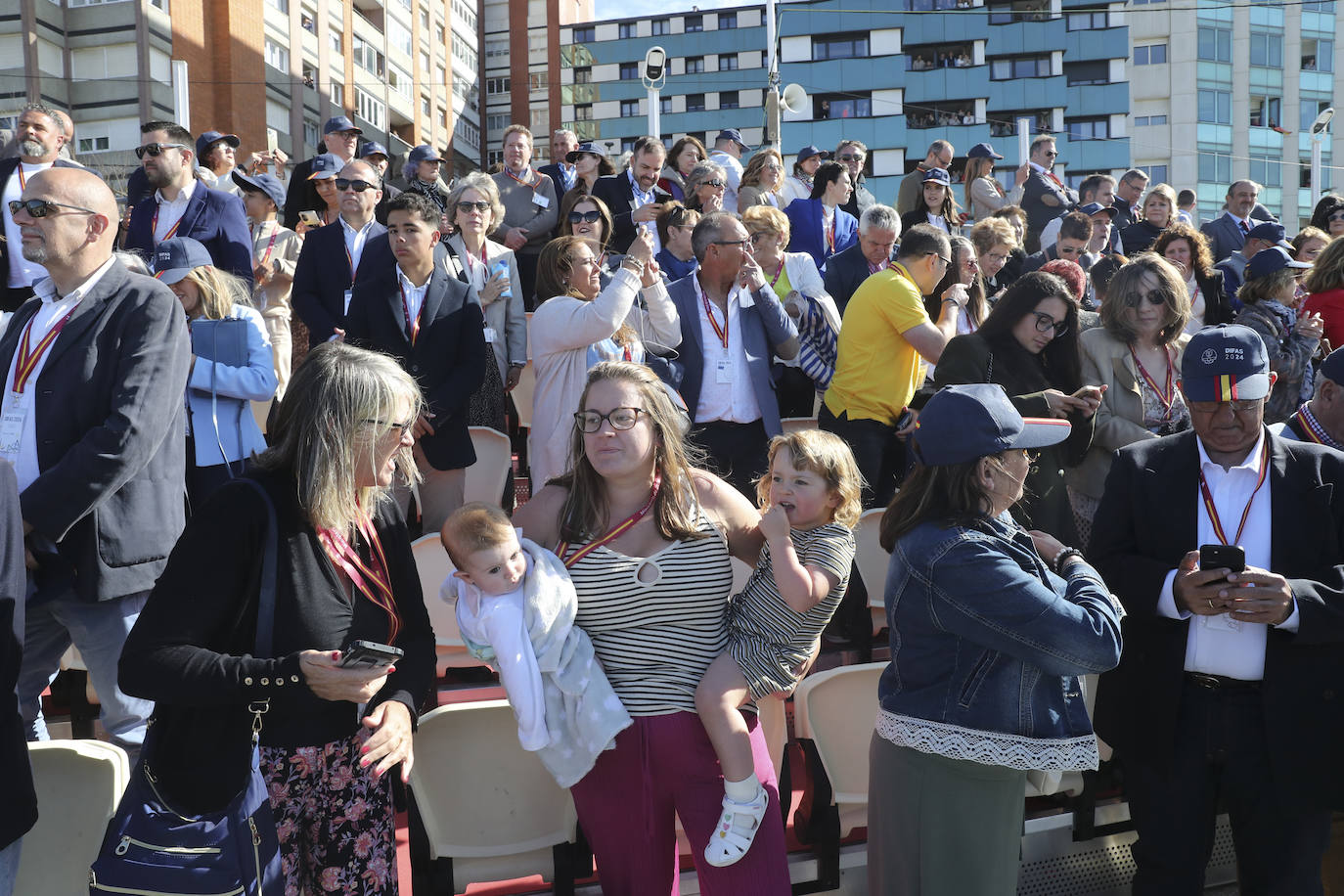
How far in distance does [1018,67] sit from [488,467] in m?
54.9

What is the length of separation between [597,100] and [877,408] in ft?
230

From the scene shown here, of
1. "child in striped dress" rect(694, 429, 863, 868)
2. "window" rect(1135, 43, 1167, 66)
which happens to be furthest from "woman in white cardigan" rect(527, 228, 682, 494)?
"window" rect(1135, 43, 1167, 66)

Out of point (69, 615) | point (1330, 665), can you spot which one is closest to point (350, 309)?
point (69, 615)

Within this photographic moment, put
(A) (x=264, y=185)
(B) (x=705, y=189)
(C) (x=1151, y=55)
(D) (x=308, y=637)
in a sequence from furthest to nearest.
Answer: (C) (x=1151, y=55) < (A) (x=264, y=185) < (B) (x=705, y=189) < (D) (x=308, y=637)

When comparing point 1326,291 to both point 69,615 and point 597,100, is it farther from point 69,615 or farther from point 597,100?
point 597,100

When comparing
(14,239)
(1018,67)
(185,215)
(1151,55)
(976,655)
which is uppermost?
(1151,55)

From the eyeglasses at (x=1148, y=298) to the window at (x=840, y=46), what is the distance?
5514cm

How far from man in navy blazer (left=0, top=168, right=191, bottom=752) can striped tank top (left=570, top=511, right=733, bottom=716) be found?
3.92 feet

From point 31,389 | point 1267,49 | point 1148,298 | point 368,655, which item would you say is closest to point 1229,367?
point 1148,298

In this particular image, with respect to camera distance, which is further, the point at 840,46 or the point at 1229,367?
the point at 840,46

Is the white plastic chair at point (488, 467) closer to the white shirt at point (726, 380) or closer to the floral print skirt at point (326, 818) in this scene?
the white shirt at point (726, 380)

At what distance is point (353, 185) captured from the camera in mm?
5906

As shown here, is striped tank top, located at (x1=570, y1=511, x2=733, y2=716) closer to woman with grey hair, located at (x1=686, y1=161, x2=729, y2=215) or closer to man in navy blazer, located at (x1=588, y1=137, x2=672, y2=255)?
woman with grey hair, located at (x1=686, y1=161, x2=729, y2=215)

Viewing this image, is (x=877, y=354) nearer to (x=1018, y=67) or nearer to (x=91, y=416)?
(x=91, y=416)
